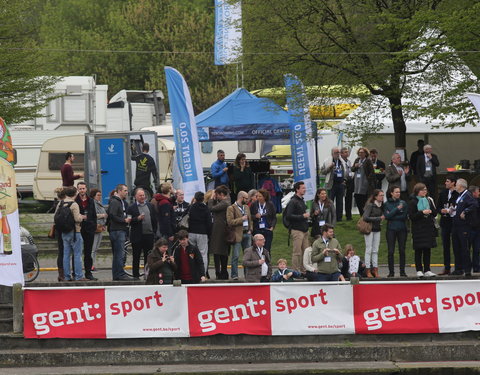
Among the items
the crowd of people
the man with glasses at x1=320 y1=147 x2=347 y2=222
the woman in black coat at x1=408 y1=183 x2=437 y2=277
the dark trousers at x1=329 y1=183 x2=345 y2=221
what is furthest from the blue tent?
the woman in black coat at x1=408 y1=183 x2=437 y2=277

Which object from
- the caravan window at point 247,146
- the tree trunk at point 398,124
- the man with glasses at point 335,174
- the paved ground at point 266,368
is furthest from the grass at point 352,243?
the caravan window at point 247,146

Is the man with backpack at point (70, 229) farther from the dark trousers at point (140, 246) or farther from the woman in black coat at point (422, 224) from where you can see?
the woman in black coat at point (422, 224)

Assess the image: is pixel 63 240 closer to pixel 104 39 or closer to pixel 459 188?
pixel 459 188

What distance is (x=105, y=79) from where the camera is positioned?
5916 centimetres

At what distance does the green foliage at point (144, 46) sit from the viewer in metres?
56.0

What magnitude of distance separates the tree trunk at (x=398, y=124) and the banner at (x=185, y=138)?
548cm

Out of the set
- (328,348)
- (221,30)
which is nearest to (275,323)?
(328,348)

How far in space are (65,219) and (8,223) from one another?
1.95 metres

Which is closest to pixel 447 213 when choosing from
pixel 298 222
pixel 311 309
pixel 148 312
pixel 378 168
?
pixel 298 222

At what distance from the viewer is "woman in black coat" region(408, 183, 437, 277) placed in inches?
785

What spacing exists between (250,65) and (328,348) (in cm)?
1253

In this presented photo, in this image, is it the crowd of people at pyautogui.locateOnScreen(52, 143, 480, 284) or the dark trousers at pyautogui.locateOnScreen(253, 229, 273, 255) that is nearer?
the crowd of people at pyautogui.locateOnScreen(52, 143, 480, 284)

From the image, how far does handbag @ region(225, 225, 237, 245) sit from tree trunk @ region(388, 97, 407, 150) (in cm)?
885

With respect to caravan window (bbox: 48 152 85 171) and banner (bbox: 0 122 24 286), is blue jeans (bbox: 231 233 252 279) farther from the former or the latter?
caravan window (bbox: 48 152 85 171)
